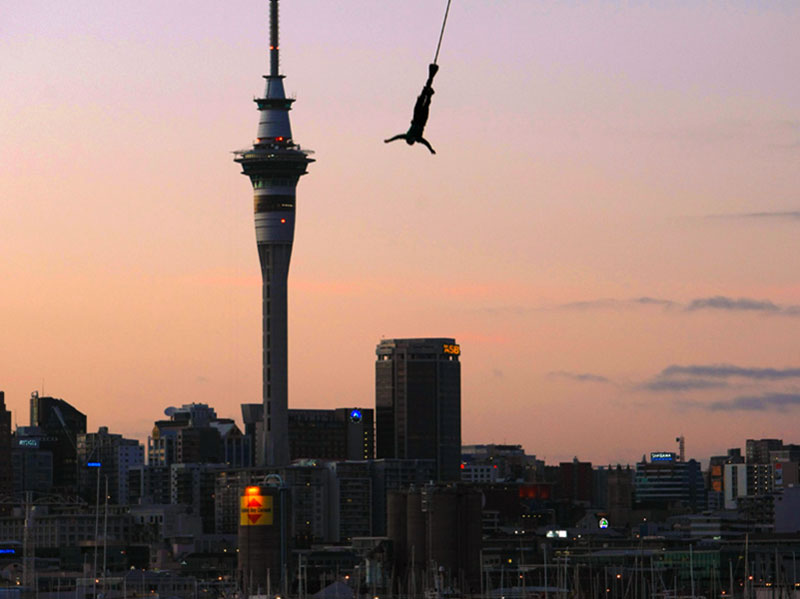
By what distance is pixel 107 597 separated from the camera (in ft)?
593

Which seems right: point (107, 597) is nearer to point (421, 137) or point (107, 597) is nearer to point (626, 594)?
point (626, 594)

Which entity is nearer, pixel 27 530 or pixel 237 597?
pixel 27 530

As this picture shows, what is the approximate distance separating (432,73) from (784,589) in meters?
118

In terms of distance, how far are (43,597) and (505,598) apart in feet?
138

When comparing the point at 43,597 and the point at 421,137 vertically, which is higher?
the point at 421,137

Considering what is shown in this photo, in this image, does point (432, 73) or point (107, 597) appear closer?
point (432, 73)

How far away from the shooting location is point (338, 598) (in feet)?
644

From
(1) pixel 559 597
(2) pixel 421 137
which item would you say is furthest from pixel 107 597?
(2) pixel 421 137

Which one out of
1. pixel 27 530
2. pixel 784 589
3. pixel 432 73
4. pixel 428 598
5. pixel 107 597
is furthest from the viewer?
pixel 428 598

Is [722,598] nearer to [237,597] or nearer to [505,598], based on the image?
[505,598]

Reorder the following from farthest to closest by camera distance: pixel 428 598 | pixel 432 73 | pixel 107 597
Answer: pixel 428 598 < pixel 107 597 < pixel 432 73

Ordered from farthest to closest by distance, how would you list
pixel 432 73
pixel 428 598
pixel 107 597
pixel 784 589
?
pixel 428 598 < pixel 107 597 < pixel 784 589 < pixel 432 73

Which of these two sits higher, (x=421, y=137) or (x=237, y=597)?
(x=421, y=137)

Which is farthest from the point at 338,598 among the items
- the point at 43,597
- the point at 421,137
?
the point at 421,137
